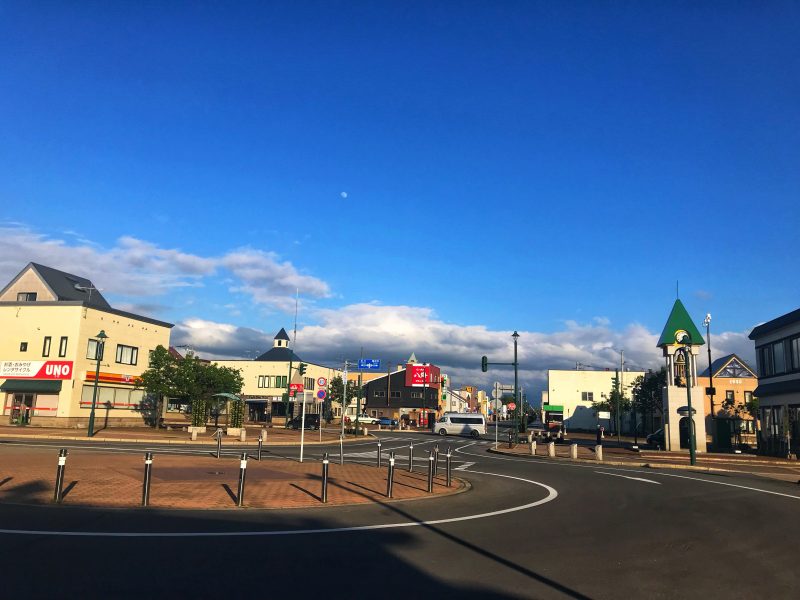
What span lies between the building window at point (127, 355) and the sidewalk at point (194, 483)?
2864cm

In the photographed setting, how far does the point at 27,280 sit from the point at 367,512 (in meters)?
48.8

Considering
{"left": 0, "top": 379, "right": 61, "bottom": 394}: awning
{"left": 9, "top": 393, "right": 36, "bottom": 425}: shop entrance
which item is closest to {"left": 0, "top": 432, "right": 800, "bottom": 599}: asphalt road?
{"left": 0, "top": 379, "right": 61, "bottom": 394}: awning

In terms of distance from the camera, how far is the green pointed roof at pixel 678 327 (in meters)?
41.5

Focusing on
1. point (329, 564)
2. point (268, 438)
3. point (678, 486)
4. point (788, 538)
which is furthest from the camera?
point (268, 438)

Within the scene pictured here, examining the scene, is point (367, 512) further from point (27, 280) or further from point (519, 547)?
point (27, 280)

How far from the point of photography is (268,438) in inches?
1570

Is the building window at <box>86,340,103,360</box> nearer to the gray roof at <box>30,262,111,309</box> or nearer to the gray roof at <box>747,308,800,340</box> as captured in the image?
the gray roof at <box>30,262,111,309</box>

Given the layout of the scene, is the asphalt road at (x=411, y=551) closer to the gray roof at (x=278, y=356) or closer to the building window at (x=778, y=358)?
the building window at (x=778, y=358)

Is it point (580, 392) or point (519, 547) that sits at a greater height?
point (580, 392)

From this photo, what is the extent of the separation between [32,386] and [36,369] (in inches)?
49.4

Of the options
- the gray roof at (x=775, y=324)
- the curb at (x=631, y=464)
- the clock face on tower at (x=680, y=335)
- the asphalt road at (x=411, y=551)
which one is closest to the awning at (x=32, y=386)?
the curb at (x=631, y=464)

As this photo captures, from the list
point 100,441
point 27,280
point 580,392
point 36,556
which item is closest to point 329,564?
point 36,556

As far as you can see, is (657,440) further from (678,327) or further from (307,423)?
(307,423)

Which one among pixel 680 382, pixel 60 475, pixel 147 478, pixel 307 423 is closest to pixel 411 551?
pixel 147 478
